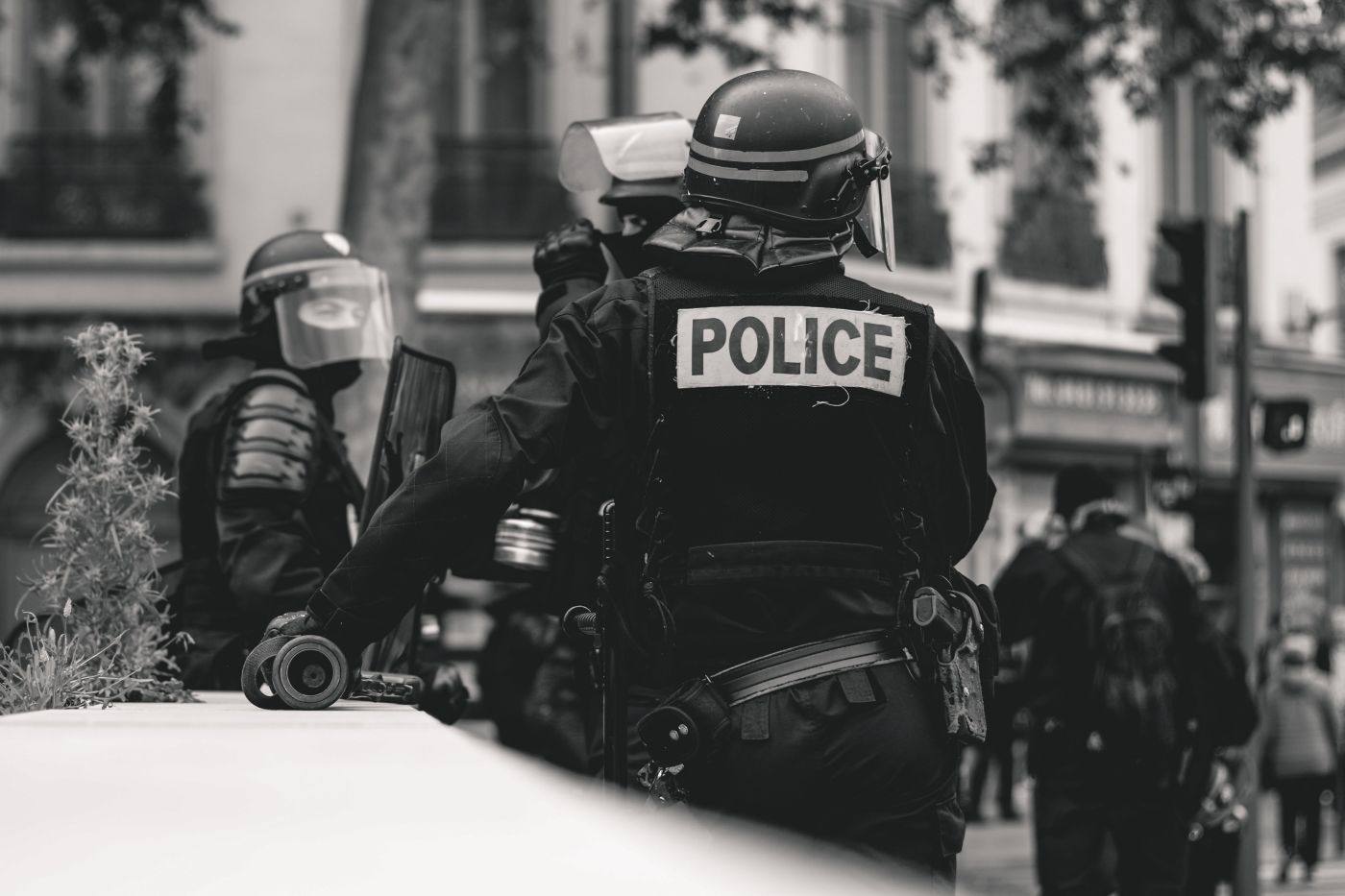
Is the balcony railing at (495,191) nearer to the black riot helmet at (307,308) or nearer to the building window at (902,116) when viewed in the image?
the building window at (902,116)

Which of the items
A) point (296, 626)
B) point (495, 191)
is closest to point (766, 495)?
point (296, 626)

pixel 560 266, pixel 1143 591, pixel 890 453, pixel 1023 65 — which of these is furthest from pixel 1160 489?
pixel 890 453

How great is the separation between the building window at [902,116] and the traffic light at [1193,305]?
8651mm

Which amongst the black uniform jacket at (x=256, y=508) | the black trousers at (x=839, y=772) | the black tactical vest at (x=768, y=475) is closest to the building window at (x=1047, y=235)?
the black uniform jacket at (x=256, y=508)

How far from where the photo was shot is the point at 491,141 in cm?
1677

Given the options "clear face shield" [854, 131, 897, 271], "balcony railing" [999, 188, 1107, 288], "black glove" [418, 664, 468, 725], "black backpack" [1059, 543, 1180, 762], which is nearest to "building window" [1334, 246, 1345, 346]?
"balcony railing" [999, 188, 1107, 288]

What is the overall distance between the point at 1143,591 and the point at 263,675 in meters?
4.42

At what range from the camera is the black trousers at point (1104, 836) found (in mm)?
6676

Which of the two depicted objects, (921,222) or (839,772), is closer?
(839,772)

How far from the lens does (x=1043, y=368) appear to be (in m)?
18.8

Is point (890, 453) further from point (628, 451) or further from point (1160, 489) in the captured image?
point (1160, 489)

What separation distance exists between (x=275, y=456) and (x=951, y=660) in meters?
1.87

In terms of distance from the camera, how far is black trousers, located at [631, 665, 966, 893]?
3021 mm

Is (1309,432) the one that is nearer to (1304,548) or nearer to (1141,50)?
(1304,548)
